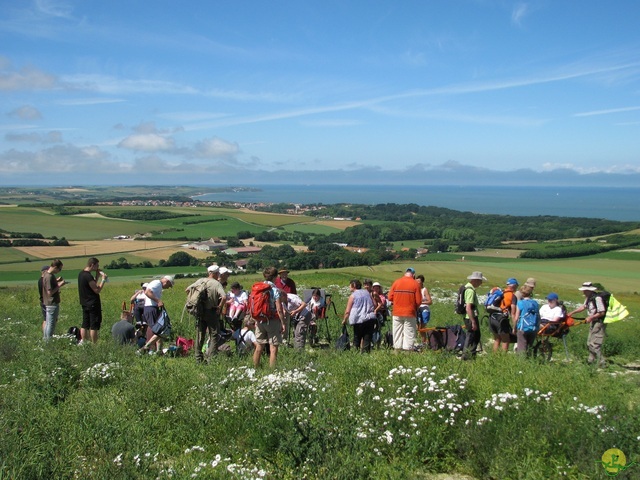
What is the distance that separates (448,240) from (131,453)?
74838 millimetres

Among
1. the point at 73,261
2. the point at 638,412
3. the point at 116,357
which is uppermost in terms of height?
the point at 638,412

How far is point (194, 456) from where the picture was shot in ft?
16.5

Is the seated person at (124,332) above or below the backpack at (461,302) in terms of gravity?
below

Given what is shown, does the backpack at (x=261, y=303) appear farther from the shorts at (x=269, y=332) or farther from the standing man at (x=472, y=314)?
the standing man at (x=472, y=314)

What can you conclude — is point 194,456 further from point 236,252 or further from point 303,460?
point 236,252

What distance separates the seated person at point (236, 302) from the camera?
11094 millimetres

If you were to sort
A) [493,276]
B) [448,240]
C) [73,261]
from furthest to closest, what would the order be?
[448,240] < [73,261] < [493,276]

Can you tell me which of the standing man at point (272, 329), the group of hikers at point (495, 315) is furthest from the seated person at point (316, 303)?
the standing man at point (272, 329)

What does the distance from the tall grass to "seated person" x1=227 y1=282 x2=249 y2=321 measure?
3.65 meters

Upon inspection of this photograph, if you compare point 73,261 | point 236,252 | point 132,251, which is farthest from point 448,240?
point 73,261

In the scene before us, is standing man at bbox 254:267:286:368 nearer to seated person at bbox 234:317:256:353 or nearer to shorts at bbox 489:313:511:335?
seated person at bbox 234:317:256:353

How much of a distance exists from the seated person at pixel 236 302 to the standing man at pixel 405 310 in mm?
3230

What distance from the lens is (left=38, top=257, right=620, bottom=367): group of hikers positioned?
9.15 meters

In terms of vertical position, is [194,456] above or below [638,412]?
below
